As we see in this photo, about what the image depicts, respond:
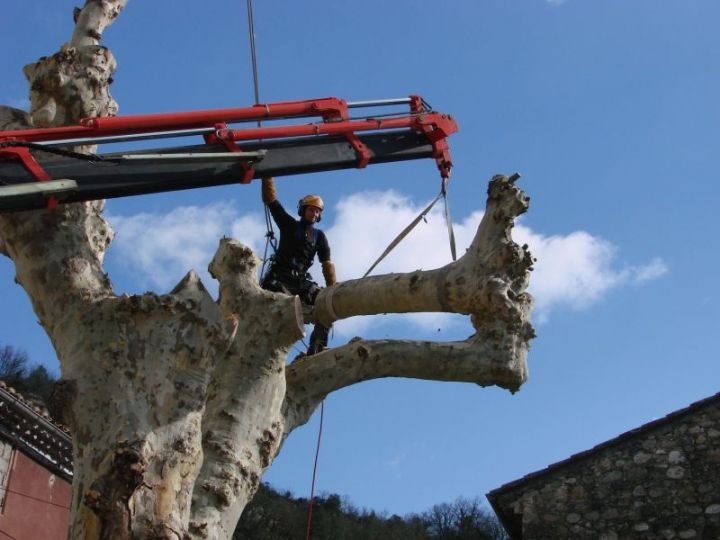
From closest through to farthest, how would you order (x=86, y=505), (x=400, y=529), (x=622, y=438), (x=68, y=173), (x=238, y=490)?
(x=86, y=505) → (x=238, y=490) → (x=68, y=173) → (x=622, y=438) → (x=400, y=529)

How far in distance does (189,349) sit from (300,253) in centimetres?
278

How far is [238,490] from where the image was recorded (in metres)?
5.03

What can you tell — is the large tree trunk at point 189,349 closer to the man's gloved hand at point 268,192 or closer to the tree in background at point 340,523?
the man's gloved hand at point 268,192

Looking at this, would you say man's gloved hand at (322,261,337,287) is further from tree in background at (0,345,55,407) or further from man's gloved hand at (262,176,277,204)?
tree in background at (0,345,55,407)

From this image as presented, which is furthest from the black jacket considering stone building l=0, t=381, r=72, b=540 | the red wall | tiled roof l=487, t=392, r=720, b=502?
the red wall

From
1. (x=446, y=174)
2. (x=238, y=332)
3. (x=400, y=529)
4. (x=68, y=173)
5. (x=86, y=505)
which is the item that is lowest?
(x=86, y=505)

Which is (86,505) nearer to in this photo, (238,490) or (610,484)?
(238,490)

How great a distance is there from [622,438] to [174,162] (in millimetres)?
6209

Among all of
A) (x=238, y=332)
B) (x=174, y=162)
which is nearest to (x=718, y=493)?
(x=238, y=332)

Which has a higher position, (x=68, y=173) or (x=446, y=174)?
(x=446, y=174)

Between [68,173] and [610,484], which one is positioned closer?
[68,173]

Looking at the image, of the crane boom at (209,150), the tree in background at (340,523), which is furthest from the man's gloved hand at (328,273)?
the tree in background at (340,523)

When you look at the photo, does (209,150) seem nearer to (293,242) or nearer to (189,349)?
(293,242)

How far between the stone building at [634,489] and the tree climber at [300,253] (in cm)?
387
